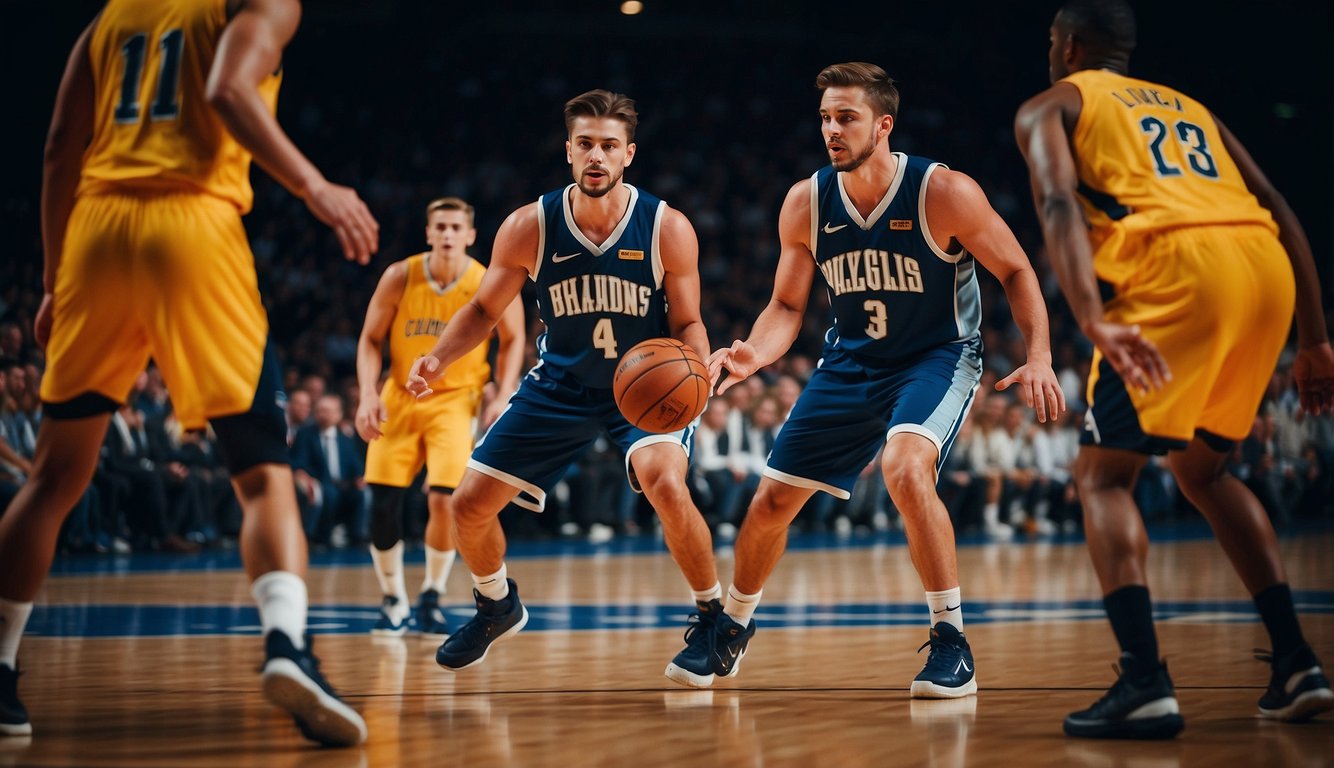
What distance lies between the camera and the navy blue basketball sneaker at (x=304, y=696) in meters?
3.28

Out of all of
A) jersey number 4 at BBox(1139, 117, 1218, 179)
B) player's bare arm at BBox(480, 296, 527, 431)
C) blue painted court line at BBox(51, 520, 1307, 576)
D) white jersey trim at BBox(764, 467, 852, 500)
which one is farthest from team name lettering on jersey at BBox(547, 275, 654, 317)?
blue painted court line at BBox(51, 520, 1307, 576)

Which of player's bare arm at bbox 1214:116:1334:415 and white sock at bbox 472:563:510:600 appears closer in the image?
player's bare arm at bbox 1214:116:1334:415

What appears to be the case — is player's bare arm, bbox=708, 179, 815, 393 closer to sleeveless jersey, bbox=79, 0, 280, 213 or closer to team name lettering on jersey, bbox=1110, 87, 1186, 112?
team name lettering on jersey, bbox=1110, 87, 1186, 112

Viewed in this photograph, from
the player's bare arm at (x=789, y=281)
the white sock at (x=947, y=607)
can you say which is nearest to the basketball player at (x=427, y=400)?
the player's bare arm at (x=789, y=281)

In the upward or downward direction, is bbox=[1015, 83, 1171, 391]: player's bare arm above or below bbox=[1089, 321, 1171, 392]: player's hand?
above

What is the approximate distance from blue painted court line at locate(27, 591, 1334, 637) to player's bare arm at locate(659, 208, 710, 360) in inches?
78.0

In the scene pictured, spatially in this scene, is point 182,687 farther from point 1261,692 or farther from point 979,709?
point 1261,692

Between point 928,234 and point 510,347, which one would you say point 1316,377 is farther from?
point 510,347

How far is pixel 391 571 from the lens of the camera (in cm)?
677

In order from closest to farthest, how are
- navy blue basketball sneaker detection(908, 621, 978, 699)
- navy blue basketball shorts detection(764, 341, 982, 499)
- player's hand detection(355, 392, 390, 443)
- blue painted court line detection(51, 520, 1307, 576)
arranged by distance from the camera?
navy blue basketball sneaker detection(908, 621, 978, 699), navy blue basketball shorts detection(764, 341, 982, 499), player's hand detection(355, 392, 390, 443), blue painted court line detection(51, 520, 1307, 576)

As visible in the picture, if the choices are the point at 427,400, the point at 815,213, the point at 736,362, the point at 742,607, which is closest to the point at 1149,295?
the point at 736,362

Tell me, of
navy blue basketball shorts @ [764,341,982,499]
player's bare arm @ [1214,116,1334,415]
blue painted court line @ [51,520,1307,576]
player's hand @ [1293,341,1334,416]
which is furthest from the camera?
blue painted court line @ [51,520,1307,576]

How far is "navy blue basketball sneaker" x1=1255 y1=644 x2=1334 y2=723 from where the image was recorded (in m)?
3.70

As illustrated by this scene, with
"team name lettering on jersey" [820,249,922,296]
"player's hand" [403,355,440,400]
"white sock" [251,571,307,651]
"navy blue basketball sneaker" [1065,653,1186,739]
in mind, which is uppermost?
"team name lettering on jersey" [820,249,922,296]
